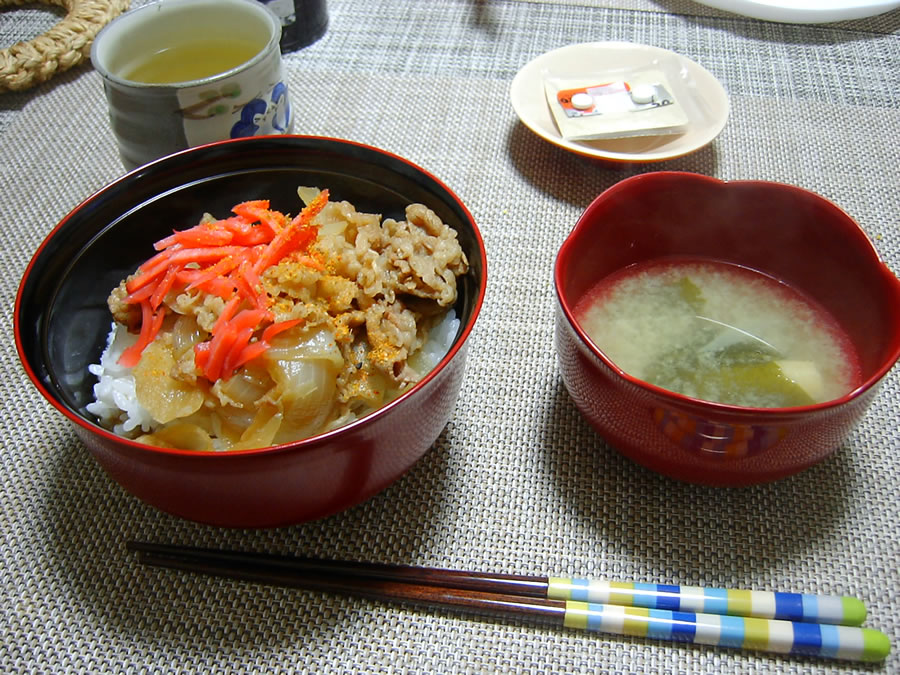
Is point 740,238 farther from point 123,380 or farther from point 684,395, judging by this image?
point 123,380

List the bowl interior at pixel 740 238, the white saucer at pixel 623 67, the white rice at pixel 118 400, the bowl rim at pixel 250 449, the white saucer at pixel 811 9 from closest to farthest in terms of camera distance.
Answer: the bowl rim at pixel 250 449
the white rice at pixel 118 400
the bowl interior at pixel 740 238
the white saucer at pixel 623 67
the white saucer at pixel 811 9

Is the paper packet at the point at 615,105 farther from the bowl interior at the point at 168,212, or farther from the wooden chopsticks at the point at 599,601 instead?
the wooden chopsticks at the point at 599,601

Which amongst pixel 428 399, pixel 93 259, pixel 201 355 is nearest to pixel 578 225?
pixel 428 399

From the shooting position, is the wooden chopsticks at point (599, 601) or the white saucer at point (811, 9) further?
the white saucer at point (811, 9)

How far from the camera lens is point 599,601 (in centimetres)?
98

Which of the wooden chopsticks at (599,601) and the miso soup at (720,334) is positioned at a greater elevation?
the miso soup at (720,334)

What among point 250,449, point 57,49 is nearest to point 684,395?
point 250,449

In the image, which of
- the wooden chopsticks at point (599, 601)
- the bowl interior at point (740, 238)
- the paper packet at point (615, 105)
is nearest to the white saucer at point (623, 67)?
the paper packet at point (615, 105)

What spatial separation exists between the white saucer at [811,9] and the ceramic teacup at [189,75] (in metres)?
1.55

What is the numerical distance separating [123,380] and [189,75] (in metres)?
0.85

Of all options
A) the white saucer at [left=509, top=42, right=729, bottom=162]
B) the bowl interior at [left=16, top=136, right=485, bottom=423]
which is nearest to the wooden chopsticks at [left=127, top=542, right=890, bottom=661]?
the bowl interior at [left=16, top=136, right=485, bottom=423]

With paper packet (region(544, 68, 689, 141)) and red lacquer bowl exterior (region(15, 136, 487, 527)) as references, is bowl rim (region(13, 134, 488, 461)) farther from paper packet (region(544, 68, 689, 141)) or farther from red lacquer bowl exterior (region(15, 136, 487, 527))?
paper packet (region(544, 68, 689, 141))

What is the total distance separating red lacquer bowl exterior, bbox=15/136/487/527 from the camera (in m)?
0.88

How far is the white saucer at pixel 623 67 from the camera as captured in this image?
1.65m
